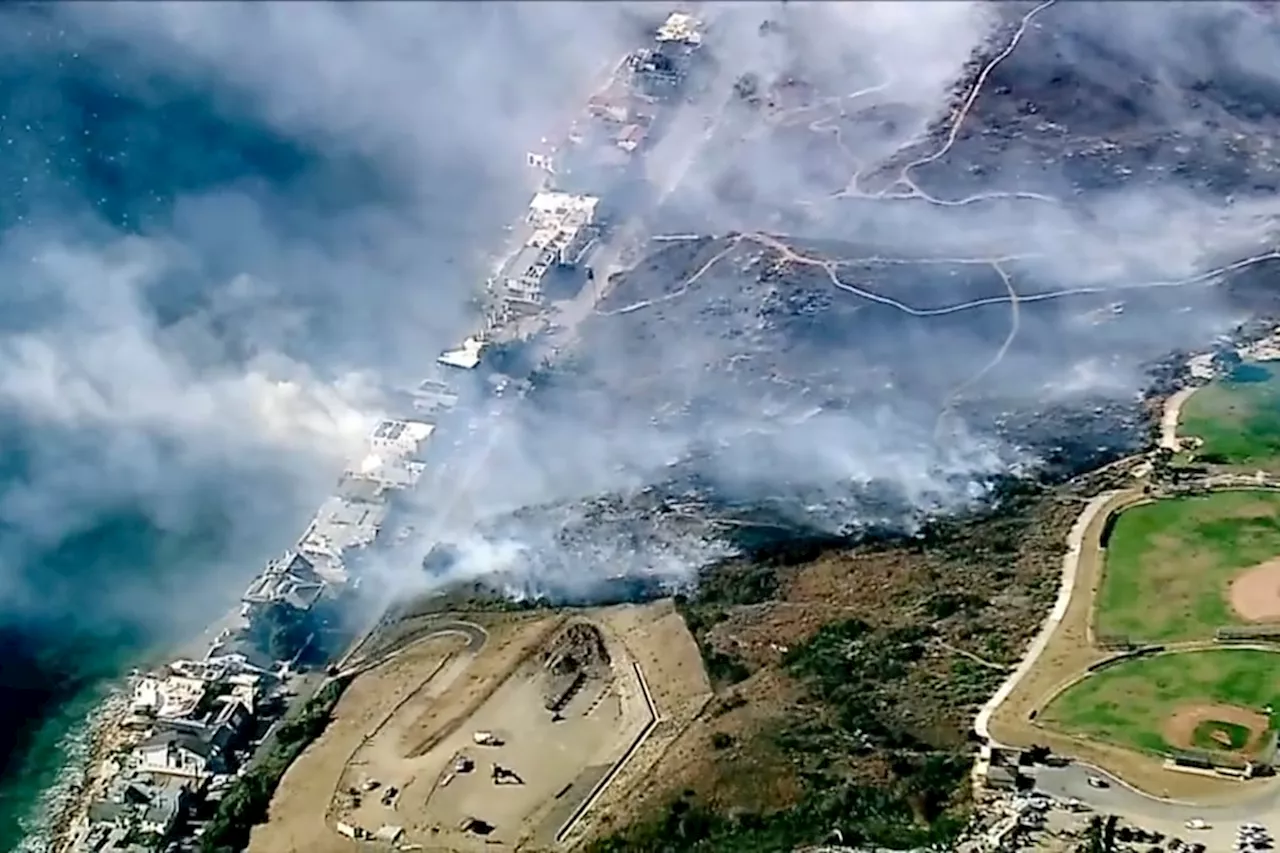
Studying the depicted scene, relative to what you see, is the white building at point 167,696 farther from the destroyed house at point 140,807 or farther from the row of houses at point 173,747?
the destroyed house at point 140,807

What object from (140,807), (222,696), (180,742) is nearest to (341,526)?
(222,696)

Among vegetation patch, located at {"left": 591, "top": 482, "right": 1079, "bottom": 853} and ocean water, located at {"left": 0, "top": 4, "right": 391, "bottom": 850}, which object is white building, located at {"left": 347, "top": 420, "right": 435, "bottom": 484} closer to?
ocean water, located at {"left": 0, "top": 4, "right": 391, "bottom": 850}

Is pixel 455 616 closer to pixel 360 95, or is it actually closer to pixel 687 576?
pixel 687 576

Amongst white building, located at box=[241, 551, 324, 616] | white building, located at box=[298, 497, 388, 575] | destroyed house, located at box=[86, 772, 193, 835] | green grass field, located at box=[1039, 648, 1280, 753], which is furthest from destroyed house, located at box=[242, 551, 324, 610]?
green grass field, located at box=[1039, 648, 1280, 753]

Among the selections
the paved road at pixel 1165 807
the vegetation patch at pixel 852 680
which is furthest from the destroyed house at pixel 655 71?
the paved road at pixel 1165 807

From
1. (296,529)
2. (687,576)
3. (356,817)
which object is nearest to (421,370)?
(296,529)
